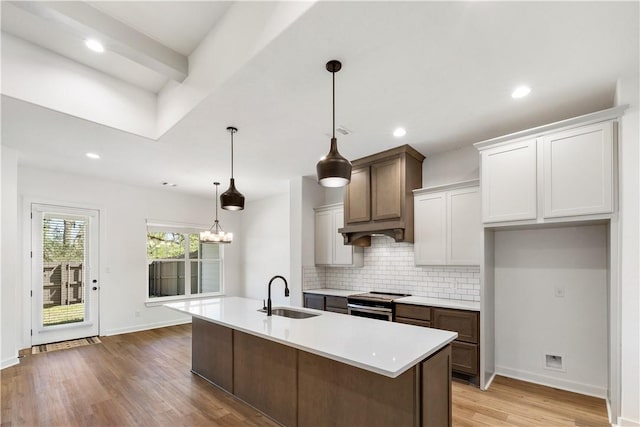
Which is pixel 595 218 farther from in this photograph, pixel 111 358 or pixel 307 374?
Answer: pixel 111 358

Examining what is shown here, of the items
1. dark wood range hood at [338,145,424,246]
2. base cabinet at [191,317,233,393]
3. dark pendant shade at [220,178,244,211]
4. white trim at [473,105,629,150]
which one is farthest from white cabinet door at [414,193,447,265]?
base cabinet at [191,317,233,393]

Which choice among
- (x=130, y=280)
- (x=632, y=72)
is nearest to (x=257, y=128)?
(x=632, y=72)

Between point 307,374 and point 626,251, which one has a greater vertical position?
point 626,251

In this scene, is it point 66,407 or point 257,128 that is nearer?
point 66,407

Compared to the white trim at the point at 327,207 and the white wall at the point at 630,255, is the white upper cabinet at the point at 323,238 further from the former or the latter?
the white wall at the point at 630,255

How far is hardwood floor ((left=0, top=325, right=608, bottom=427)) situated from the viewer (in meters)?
2.79

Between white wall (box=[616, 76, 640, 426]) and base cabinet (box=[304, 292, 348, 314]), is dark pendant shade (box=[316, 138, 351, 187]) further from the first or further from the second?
base cabinet (box=[304, 292, 348, 314])

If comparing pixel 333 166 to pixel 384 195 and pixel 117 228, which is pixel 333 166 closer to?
pixel 384 195

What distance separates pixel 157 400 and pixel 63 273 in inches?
141

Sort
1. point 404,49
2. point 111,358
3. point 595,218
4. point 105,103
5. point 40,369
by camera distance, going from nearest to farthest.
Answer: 1. point 404,49
2. point 595,218
3. point 105,103
4. point 40,369
5. point 111,358

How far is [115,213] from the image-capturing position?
605cm

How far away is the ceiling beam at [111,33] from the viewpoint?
221 cm

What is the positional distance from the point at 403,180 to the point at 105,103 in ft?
11.5

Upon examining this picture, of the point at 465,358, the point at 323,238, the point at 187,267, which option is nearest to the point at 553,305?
the point at 465,358
